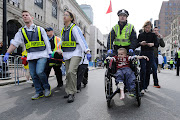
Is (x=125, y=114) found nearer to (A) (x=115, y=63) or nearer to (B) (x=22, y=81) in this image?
(A) (x=115, y=63)

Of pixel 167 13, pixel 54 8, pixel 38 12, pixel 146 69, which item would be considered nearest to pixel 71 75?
pixel 146 69

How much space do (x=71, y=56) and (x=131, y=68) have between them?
4.72ft

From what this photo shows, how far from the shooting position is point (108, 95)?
299 cm

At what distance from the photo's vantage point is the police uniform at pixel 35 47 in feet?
12.3

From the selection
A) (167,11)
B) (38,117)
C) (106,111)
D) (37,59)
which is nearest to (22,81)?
(37,59)

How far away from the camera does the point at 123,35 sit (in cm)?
379

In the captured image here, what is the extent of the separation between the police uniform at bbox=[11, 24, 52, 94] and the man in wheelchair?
181 cm

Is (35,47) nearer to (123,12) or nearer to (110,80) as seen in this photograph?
(110,80)

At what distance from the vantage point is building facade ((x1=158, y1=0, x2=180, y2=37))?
90.8m

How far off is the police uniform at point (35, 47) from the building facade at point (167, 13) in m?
98.1

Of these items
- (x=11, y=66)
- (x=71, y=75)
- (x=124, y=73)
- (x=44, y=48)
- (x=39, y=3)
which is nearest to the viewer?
(x=124, y=73)

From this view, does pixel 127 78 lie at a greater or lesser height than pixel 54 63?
lesser

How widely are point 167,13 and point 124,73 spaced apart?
103 meters

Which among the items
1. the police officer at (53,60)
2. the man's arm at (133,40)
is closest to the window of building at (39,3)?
the police officer at (53,60)
